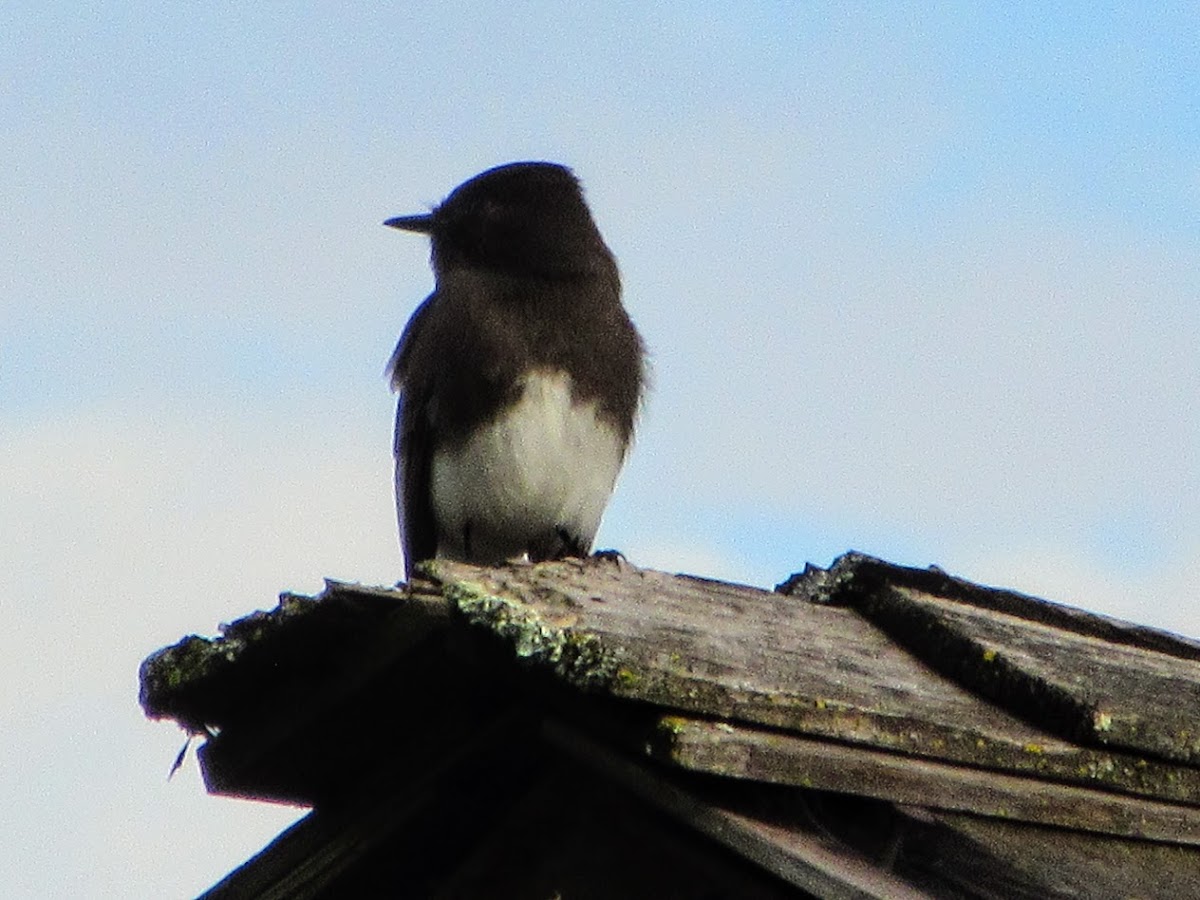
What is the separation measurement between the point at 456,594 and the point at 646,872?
58 centimetres

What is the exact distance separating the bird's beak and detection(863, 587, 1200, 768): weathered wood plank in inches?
192

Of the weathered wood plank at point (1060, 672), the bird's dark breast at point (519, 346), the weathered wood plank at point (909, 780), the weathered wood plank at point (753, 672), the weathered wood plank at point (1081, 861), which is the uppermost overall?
the bird's dark breast at point (519, 346)

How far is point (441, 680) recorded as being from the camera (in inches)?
141

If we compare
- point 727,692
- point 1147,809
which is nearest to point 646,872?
point 727,692

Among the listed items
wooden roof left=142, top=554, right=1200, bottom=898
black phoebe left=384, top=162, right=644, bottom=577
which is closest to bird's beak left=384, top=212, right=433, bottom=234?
black phoebe left=384, top=162, right=644, bottom=577

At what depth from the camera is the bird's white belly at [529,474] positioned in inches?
298

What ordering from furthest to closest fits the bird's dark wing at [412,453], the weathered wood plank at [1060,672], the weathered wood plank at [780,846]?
the bird's dark wing at [412,453] → the weathered wood plank at [1060,672] → the weathered wood plank at [780,846]

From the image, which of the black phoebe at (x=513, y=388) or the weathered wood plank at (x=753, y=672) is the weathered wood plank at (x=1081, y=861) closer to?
the weathered wood plank at (x=753, y=672)

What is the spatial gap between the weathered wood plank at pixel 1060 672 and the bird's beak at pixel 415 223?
4864 millimetres

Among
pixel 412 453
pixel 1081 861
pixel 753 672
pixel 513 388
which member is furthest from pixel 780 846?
pixel 412 453

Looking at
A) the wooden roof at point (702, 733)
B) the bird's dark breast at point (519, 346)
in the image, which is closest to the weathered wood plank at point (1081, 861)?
the wooden roof at point (702, 733)

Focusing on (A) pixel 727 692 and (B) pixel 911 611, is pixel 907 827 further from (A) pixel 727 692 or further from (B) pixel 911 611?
(B) pixel 911 611

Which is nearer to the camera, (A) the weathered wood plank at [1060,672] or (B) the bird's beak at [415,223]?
(A) the weathered wood plank at [1060,672]

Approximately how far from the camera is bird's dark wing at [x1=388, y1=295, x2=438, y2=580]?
308 inches
